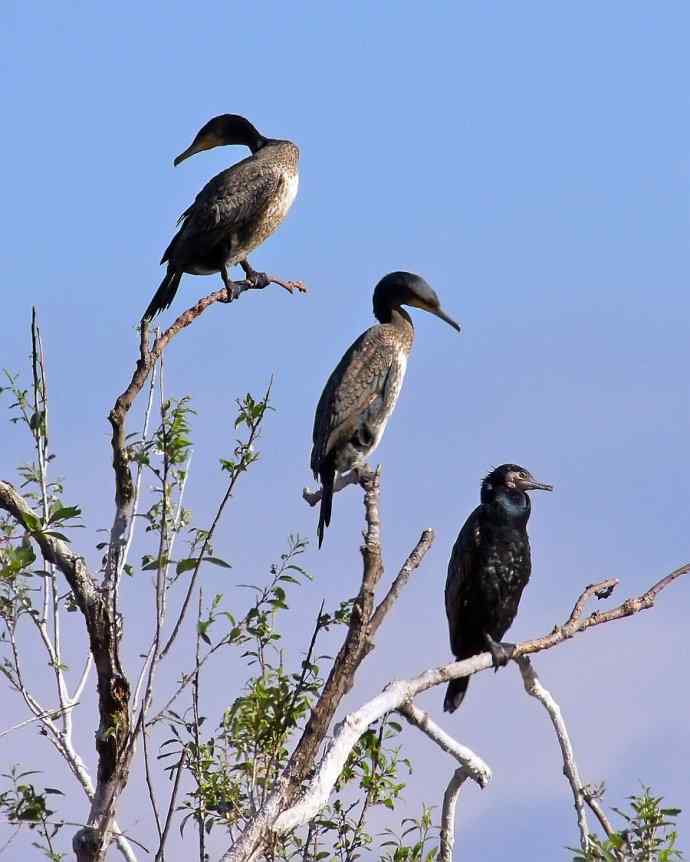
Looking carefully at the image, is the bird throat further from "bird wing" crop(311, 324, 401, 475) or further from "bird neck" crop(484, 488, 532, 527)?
"bird wing" crop(311, 324, 401, 475)

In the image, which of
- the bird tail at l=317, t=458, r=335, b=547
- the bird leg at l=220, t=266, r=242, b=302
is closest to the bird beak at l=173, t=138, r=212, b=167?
the bird leg at l=220, t=266, r=242, b=302

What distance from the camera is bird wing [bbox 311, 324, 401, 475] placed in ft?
22.6

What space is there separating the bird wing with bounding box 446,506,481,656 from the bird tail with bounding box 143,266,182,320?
6.19 feet

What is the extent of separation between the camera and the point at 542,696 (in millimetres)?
5180

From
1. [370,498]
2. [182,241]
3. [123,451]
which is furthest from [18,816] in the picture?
[182,241]

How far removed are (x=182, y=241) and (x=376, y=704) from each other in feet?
12.3

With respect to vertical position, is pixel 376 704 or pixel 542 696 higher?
pixel 542 696

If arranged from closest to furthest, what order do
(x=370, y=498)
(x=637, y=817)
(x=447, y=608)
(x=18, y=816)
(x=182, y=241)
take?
1. (x=637, y=817)
2. (x=18, y=816)
3. (x=370, y=498)
4. (x=447, y=608)
5. (x=182, y=241)

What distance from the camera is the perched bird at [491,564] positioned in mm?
6766

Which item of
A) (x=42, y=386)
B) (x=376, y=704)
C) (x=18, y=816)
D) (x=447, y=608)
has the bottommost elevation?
(x=18, y=816)

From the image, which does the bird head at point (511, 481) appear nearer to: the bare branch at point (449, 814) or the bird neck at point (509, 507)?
the bird neck at point (509, 507)

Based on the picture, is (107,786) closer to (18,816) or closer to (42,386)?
(18,816)

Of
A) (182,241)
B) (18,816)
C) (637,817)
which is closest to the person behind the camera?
(637,817)

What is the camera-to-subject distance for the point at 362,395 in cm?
707
